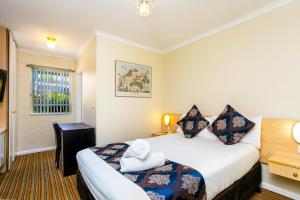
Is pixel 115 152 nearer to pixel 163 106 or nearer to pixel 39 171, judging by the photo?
pixel 39 171

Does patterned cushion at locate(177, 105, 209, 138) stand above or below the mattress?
above

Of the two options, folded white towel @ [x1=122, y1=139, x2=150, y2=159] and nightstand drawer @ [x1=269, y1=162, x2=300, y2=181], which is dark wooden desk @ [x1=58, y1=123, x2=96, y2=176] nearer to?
folded white towel @ [x1=122, y1=139, x2=150, y2=159]

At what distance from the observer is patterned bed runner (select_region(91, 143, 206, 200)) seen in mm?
1166

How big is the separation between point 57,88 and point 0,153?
228 cm

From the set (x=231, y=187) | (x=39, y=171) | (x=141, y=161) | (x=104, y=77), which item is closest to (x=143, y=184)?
(x=141, y=161)

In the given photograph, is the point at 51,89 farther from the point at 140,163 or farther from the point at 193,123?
the point at 140,163

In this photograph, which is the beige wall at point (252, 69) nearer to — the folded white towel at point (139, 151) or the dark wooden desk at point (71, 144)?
the folded white towel at point (139, 151)

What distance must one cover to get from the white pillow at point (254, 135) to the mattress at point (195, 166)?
85 millimetres

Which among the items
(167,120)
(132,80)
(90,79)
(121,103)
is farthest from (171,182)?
(90,79)

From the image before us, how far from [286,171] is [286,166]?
58 mm

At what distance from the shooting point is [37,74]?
13.9 feet

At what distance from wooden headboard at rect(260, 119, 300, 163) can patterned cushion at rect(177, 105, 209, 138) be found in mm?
860

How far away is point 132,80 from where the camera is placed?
11.8ft

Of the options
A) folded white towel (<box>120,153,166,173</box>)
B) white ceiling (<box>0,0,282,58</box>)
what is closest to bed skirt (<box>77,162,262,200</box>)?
folded white towel (<box>120,153,166,173</box>)
